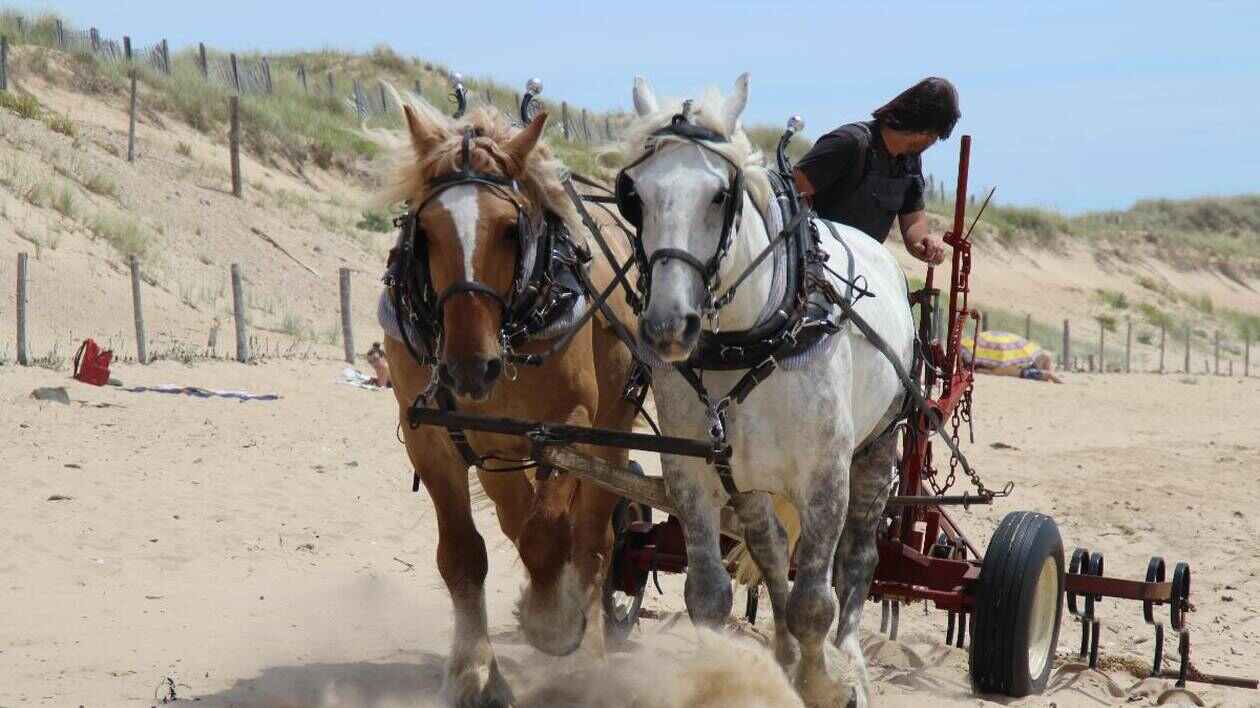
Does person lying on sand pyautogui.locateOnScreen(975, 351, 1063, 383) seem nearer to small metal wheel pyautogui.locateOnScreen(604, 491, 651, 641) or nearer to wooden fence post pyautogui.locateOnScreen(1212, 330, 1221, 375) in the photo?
wooden fence post pyautogui.locateOnScreen(1212, 330, 1221, 375)

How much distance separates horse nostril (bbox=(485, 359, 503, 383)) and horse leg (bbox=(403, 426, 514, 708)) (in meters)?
0.93

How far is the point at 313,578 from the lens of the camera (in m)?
7.99

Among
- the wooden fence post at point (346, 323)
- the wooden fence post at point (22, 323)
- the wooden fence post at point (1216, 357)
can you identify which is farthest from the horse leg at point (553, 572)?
the wooden fence post at point (1216, 357)

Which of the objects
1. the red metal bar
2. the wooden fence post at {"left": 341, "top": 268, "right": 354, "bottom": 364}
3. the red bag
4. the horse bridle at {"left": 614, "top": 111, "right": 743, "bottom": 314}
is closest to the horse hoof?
the horse bridle at {"left": 614, "top": 111, "right": 743, "bottom": 314}

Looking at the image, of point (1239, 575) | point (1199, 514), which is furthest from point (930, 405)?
point (1199, 514)

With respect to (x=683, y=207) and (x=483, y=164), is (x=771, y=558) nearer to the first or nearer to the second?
(x=683, y=207)

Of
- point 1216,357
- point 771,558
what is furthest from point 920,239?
point 1216,357

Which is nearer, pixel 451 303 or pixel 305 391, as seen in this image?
pixel 451 303

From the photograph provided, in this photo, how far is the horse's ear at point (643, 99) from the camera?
→ 15.6 feet

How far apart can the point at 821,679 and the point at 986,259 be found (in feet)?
133

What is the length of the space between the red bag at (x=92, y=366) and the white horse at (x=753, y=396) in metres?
8.81

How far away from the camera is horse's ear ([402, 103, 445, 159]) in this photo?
5258mm

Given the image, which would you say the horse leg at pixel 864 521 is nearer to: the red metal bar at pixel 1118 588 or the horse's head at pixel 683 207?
the red metal bar at pixel 1118 588

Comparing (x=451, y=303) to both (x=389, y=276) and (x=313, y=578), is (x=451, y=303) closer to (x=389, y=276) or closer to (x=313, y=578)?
(x=389, y=276)
